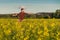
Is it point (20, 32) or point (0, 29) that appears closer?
point (20, 32)

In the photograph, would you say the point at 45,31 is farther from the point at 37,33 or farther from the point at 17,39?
the point at 17,39

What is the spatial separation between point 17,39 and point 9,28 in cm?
72

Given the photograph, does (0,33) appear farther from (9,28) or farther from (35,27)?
(35,27)

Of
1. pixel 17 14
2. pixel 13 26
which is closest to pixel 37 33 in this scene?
pixel 13 26

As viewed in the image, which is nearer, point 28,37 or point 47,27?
point 28,37

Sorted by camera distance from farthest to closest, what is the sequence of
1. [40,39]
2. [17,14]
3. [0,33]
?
1. [17,14]
2. [0,33]
3. [40,39]

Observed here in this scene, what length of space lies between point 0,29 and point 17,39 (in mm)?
965

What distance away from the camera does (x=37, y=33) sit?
7836 mm

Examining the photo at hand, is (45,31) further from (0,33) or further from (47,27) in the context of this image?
(0,33)

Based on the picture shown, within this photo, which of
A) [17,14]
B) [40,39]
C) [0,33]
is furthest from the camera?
[17,14]

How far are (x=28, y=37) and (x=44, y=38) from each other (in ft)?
1.30

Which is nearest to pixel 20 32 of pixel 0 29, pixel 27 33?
pixel 27 33

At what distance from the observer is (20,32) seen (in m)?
7.83

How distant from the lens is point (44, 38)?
7.73 metres
